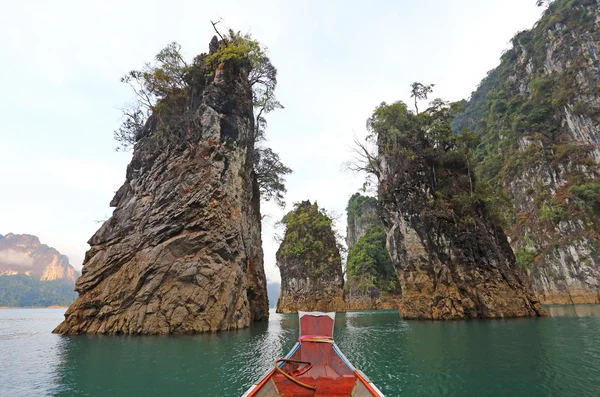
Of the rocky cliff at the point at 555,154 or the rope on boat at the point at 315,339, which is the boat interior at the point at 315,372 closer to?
the rope on boat at the point at 315,339

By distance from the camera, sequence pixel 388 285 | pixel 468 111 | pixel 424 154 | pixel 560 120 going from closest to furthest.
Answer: pixel 424 154, pixel 560 120, pixel 388 285, pixel 468 111

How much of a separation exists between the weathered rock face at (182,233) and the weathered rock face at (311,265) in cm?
2303

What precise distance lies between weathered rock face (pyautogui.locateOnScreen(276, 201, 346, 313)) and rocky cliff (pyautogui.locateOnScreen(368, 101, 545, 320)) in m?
20.6

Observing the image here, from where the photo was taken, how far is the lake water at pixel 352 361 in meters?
8.83

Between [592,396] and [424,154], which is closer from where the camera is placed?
[592,396]

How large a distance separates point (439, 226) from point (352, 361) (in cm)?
2012

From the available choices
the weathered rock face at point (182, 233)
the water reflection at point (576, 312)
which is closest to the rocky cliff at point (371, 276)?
the water reflection at point (576, 312)

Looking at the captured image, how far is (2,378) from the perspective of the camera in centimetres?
1059

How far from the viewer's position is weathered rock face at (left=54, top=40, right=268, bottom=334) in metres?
21.2

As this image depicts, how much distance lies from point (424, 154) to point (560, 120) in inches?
1305

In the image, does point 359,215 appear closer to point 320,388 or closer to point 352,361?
point 352,361

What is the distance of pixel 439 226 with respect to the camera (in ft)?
94.5

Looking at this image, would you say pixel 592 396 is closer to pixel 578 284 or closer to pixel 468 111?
pixel 578 284

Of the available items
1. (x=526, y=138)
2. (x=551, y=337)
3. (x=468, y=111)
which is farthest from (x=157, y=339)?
(x=468, y=111)
